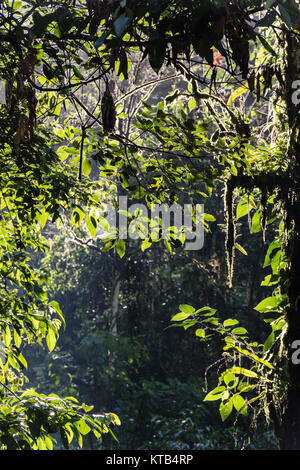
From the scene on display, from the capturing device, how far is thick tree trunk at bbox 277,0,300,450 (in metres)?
2.16

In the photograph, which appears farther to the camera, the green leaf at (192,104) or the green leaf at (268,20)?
the green leaf at (192,104)

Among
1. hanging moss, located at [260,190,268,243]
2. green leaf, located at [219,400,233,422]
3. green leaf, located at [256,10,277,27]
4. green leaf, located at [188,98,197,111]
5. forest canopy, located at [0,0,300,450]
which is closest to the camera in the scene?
green leaf, located at [256,10,277,27]

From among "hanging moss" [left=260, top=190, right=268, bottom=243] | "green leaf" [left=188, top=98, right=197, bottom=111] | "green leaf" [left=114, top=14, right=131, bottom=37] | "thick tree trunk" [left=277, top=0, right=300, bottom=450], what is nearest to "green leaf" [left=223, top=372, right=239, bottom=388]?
"thick tree trunk" [left=277, top=0, right=300, bottom=450]

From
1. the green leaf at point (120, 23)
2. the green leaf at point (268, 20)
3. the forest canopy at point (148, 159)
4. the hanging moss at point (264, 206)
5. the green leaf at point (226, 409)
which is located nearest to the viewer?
the green leaf at point (120, 23)

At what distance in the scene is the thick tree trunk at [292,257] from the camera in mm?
2156

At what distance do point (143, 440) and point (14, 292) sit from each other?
5.06 metres

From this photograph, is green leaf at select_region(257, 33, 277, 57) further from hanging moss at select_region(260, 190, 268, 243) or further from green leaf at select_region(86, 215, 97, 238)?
green leaf at select_region(86, 215, 97, 238)

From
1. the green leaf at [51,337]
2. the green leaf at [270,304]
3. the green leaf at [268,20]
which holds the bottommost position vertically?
the green leaf at [51,337]

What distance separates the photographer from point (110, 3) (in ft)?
4.69

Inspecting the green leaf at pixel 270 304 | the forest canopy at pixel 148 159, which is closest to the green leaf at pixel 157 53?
the forest canopy at pixel 148 159

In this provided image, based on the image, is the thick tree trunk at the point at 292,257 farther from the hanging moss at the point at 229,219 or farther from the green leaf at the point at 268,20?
the green leaf at the point at 268,20

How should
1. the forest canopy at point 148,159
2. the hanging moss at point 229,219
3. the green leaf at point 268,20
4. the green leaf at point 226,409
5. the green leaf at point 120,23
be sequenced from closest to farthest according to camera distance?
the green leaf at point 120,23
the green leaf at point 268,20
the forest canopy at point 148,159
the green leaf at point 226,409
the hanging moss at point 229,219
